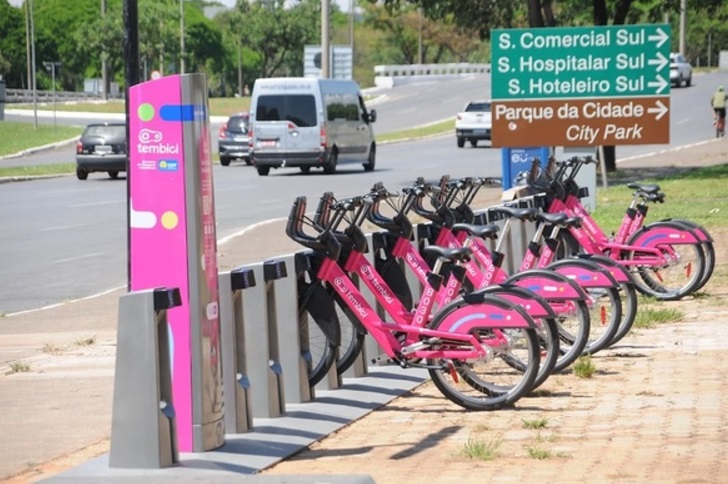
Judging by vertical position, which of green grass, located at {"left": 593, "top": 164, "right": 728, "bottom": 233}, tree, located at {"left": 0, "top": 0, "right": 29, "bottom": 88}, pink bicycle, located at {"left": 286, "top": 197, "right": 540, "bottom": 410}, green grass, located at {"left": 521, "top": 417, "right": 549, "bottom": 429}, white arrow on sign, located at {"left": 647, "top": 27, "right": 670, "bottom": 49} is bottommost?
green grass, located at {"left": 521, "top": 417, "right": 549, "bottom": 429}

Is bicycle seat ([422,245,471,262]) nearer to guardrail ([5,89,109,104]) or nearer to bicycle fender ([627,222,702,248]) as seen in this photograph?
bicycle fender ([627,222,702,248])

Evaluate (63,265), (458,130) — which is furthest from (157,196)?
(458,130)

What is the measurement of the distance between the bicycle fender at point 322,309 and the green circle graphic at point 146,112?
5.99 ft

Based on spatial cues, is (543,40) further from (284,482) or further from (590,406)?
(284,482)

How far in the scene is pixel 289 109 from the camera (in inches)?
1554

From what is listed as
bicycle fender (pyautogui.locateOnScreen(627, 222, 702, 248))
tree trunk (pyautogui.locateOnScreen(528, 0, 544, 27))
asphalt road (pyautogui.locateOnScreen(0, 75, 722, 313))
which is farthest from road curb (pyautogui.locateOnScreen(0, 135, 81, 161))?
bicycle fender (pyautogui.locateOnScreen(627, 222, 702, 248))

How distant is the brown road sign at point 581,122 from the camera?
763 inches

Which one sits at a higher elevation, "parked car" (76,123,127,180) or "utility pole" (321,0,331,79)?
"utility pole" (321,0,331,79)

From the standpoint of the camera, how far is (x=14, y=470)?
25.4ft

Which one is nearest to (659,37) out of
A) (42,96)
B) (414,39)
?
(42,96)

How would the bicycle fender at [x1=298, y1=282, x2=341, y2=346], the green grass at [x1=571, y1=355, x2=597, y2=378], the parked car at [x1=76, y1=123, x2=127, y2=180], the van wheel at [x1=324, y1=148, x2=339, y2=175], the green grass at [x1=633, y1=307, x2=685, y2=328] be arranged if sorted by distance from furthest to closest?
the van wheel at [x1=324, y1=148, x2=339, y2=175] < the parked car at [x1=76, y1=123, x2=127, y2=180] < the green grass at [x1=633, y1=307, x2=685, y2=328] < the green grass at [x1=571, y1=355, x2=597, y2=378] < the bicycle fender at [x1=298, y1=282, x2=341, y2=346]

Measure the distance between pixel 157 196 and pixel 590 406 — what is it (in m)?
2.89

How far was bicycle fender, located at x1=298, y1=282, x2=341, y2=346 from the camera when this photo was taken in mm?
9297

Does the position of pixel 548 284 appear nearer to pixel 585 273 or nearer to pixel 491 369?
pixel 585 273
